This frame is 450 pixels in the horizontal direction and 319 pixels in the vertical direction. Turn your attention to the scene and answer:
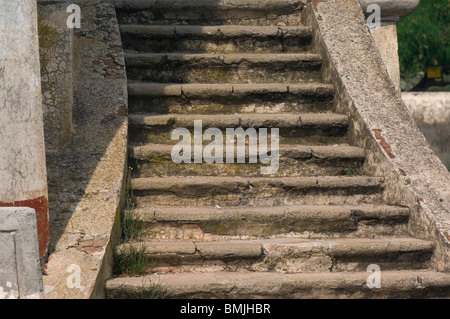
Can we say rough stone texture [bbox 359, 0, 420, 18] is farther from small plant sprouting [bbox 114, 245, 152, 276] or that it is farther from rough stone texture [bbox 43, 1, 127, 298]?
small plant sprouting [bbox 114, 245, 152, 276]

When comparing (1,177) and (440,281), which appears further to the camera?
(440,281)

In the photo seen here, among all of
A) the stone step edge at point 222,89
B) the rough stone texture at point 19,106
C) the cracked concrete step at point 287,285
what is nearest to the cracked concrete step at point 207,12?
the stone step edge at point 222,89

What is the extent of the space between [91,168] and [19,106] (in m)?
0.83

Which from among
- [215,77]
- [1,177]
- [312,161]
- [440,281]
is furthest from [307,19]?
[1,177]

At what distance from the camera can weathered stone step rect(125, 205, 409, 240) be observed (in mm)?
3635

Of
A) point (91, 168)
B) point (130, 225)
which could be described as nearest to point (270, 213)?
point (130, 225)

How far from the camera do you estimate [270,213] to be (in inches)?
145

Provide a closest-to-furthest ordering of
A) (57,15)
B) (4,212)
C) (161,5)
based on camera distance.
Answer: (4,212) < (57,15) < (161,5)

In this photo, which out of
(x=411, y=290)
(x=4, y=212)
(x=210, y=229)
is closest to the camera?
(x=4, y=212)

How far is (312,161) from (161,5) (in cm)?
218

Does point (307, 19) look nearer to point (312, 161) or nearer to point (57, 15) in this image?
point (312, 161)

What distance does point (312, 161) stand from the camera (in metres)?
4.21

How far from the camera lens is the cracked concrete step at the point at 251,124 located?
4.26 metres

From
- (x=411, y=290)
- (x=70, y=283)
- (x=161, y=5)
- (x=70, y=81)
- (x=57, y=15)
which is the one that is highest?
(x=161, y=5)
